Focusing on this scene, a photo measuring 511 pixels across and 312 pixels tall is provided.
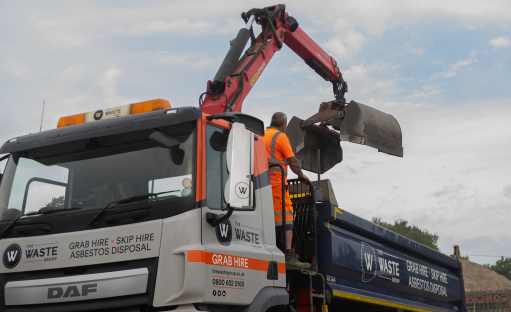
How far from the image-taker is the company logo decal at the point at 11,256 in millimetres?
4086

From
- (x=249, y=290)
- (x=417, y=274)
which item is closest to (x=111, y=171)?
(x=249, y=290)

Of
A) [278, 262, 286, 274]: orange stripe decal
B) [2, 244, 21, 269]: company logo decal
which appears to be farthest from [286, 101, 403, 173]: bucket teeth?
[2, 244, 21, 269]: company logo decal

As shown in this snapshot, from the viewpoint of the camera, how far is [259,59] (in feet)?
25.6

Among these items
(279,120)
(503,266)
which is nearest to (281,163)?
(279,120)

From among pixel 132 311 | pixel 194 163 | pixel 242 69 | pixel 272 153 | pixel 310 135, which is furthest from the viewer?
pixel 310 135

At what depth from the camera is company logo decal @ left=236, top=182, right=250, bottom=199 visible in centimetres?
368

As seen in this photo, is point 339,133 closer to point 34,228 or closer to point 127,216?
point 127,216

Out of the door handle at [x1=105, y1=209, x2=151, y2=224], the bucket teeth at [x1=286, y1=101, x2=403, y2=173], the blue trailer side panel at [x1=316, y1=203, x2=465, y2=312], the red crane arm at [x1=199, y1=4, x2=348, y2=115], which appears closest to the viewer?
the door handle at [x1=105, y1=209, x2=151, y2=224]

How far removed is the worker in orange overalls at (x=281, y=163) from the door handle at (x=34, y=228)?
6.43 ft

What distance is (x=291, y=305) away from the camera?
493cm

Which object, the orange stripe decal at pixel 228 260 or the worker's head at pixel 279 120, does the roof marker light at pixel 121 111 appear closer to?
the orange stripe decal at pixel 228 260

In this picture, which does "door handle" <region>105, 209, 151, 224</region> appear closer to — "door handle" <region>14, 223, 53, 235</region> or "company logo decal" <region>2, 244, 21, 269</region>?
"door handle" <region>14, 223, 53, 235</region>

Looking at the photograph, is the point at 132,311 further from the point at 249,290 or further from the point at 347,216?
the point at 347,216

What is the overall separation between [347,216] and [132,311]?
2.68 meters
